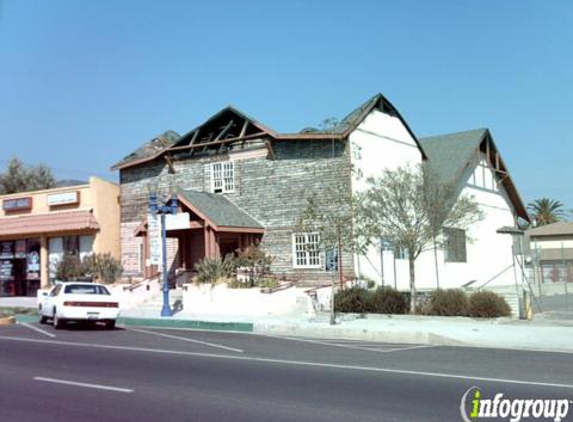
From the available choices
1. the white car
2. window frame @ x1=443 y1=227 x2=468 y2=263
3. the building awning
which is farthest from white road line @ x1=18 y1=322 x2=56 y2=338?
window frame @ x1=443 y1=227 x2=468 y2=263

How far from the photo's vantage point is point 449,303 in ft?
68.3

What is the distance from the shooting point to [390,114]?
31156mm

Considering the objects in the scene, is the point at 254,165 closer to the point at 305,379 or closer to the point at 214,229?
the point at 214,229

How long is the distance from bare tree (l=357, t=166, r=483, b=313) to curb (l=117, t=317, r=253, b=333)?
502cm

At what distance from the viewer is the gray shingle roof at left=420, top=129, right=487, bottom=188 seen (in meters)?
34.1

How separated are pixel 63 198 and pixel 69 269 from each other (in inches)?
185

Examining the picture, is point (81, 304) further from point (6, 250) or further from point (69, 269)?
point (6, 250)

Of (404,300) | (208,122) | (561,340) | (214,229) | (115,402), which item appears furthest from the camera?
(208,122)

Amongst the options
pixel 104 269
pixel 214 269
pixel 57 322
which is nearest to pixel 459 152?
pixel 214 269

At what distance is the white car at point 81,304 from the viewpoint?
20031 millimetres

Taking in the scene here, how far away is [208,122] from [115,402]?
2342cm

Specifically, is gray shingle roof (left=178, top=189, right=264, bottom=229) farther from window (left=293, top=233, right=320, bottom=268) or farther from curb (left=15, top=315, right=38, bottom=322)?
curb (left=15, top=315, right=38, bottom=322)

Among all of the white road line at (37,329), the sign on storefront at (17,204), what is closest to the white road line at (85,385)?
the white road line at (37,329)

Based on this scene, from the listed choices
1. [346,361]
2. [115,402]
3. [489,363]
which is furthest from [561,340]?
[115,402]
